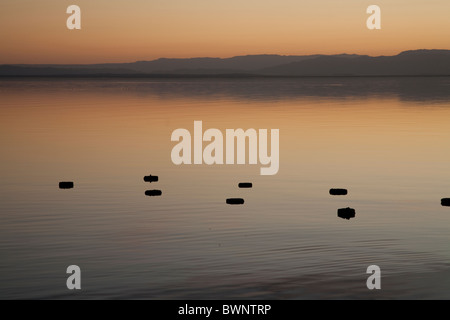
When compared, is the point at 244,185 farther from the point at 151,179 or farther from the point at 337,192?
the point at 151,179

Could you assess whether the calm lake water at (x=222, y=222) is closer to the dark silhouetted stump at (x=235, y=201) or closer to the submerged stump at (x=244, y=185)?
the submerged stump at (x=244, y=185)

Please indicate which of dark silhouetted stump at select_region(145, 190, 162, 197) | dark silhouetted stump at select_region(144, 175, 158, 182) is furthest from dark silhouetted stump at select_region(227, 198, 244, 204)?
dark silhouetted stump at select_region(144, 175, 158, 182)

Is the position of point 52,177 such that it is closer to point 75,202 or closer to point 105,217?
point 75,202

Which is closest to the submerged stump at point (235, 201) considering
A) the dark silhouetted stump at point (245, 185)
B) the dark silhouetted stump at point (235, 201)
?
the dark silhouetted stump at point (235, 201)

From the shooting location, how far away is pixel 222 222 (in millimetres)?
28359

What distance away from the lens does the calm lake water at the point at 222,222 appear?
2015cm

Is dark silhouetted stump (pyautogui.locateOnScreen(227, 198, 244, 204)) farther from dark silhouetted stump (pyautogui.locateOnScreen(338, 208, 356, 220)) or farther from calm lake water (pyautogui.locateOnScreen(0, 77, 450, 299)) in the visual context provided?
dark silhouetted stump (pyautogui.locateOnScreen(338, 208, 356, 220))

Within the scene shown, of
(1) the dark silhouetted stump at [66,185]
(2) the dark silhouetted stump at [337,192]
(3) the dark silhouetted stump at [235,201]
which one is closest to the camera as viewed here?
(3) the dark silhouetted stump at [235,201]

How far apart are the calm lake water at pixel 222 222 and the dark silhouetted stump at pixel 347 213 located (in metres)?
Answer: 0.45

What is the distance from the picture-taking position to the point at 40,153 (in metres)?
49.6

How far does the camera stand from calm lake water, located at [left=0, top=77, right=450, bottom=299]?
20.1m

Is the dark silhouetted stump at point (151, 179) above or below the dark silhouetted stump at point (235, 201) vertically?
above

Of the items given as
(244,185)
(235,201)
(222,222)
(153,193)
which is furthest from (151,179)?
(222,222)

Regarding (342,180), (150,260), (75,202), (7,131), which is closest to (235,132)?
(7,131)
